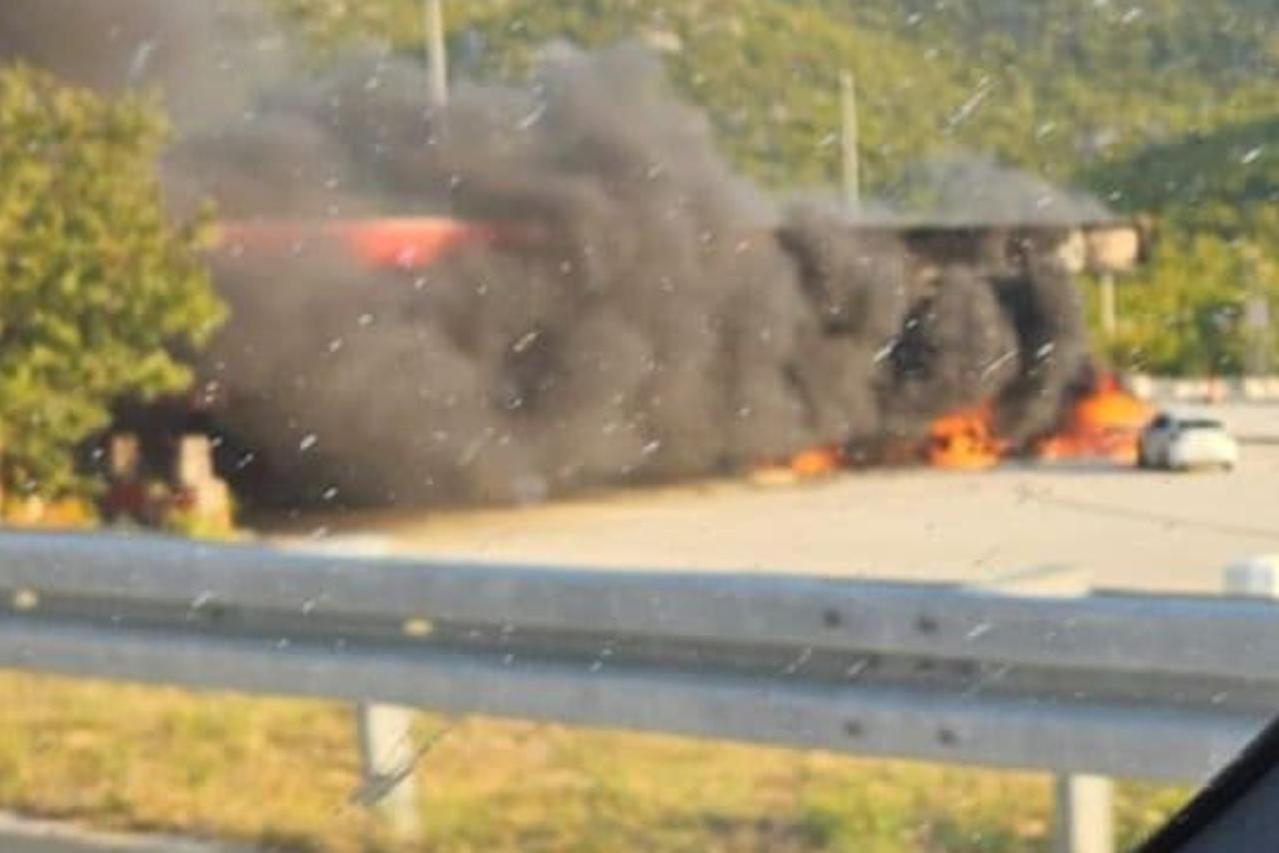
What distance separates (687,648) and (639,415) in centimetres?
45

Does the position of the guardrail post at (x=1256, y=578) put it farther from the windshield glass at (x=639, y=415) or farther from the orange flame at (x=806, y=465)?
the orange flame at (x=806, y=465)

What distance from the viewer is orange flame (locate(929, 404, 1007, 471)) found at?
456 centimetres

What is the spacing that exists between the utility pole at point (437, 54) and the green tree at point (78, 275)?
79 centimetres

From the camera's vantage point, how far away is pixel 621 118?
17.3 feet

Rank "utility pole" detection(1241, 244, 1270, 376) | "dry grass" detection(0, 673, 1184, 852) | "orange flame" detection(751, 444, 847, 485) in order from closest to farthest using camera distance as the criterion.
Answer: "utility pole" detection(1241, 244, 1270, 376)
"orange flame" detection(751, 444, 847, 485)
"dry grass" detection(0, 673, 1184, 852)

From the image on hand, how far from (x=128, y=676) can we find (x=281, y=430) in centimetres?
70

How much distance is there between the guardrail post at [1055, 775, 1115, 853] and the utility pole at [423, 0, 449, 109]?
73.7 inches

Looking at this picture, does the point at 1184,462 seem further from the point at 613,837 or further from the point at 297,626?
the point at 297,626

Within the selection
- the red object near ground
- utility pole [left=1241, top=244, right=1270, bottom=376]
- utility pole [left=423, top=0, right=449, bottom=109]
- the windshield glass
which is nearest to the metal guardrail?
the windshield glass

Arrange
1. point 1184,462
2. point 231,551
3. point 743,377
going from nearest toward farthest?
point 1184,462 → point 743,377 → point 231,551

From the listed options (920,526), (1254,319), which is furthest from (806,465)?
(1254,319)

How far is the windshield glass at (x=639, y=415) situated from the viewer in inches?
168

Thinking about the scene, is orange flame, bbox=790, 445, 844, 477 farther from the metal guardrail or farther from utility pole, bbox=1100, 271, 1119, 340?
utility pole, bbox=1100, 271, 1119, 340

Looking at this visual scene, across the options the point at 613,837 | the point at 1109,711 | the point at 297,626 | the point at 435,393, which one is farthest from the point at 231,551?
the point at 1109,711
